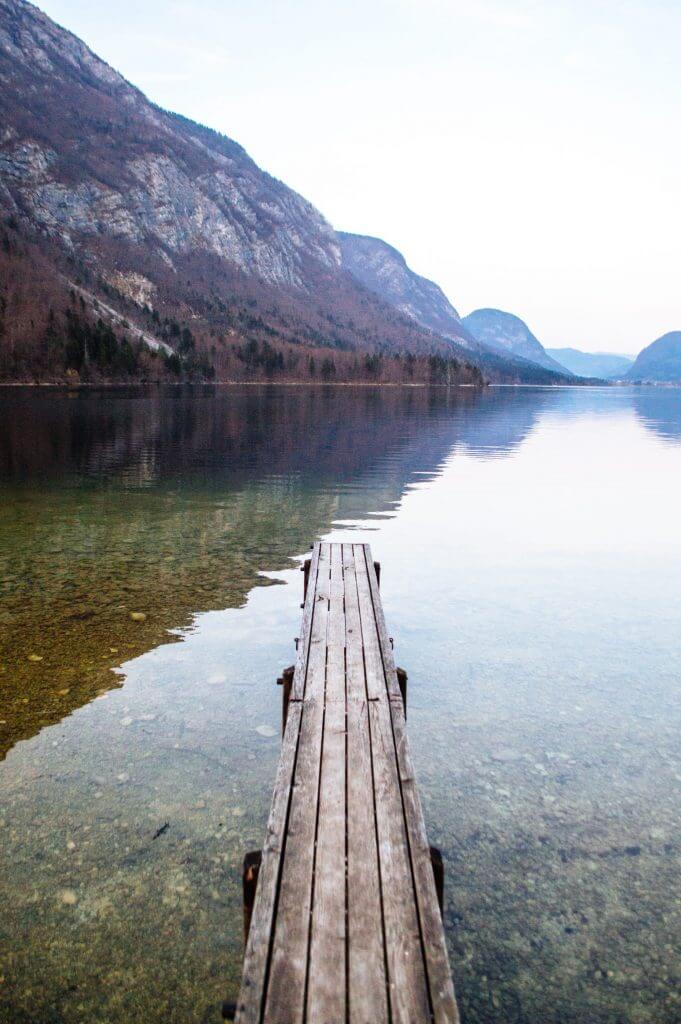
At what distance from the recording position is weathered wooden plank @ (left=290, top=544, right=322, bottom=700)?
6.80 m

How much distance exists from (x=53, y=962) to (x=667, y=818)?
19.6ft

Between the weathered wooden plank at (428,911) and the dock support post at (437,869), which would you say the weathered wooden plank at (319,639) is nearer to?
the weathered wooden plank at (428,911)

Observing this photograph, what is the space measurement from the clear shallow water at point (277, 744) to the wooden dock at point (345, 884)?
1308 millimetres

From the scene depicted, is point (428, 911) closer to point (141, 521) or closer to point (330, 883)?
point (330, 883)

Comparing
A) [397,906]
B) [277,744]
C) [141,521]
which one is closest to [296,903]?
[397,906]

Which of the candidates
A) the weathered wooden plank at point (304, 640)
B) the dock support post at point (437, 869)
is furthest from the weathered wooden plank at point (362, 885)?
the weathered wooden plank at point (304, 640)

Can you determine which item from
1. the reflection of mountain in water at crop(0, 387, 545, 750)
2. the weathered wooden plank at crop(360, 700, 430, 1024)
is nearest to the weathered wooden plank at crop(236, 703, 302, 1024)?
the weathered wooden plank at crop(360, 700, 430, 1024)

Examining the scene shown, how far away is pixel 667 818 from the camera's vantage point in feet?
21.3

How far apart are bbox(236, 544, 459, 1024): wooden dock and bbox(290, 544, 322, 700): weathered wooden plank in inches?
2.4

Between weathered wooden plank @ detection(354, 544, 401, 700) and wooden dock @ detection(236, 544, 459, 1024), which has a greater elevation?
weathered wooden plank @ detection(354, 544, 401, 700)

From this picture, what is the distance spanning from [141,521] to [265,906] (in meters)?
17.7

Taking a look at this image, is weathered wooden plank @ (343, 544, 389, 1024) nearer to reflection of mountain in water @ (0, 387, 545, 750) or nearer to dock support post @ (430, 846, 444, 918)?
dock support post @ (430, 846, 444, 918)

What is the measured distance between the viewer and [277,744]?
7.85m

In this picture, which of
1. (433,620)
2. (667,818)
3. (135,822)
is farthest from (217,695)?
(667,818)
